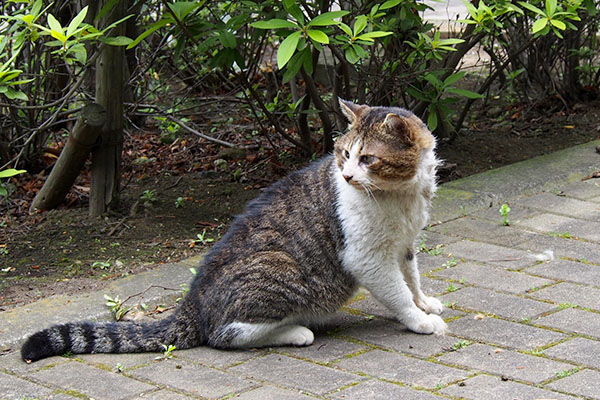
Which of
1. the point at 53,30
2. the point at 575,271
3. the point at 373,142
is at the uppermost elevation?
the point at 53,30

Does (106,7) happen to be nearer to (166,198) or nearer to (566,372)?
(166,198)

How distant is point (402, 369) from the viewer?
3699mm

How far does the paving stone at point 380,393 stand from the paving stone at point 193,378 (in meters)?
0.44

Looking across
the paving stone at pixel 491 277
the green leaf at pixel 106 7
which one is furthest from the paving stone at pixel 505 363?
the green leaf at pixel 106 7

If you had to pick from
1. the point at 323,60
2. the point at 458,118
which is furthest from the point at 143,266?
the point at 323,60

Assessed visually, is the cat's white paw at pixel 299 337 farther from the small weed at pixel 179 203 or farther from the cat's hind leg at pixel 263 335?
the small weed at pixel 179 203

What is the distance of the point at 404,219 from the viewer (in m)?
4.07

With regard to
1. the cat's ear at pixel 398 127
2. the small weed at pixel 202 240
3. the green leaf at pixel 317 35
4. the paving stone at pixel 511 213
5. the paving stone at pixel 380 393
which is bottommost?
the paving stone at pixel 380 393

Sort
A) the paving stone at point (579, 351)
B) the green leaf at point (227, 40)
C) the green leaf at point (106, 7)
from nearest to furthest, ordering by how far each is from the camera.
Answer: the paving stone at point (579, 351) → the green leaf at point (106, 7) → the green leaf at point (227, 40)

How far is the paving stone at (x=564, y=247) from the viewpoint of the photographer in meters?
5.03

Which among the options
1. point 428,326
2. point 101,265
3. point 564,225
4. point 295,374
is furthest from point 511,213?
point 101,265

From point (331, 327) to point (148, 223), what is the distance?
184cm

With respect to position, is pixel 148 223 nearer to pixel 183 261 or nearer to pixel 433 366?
pixel 183 261

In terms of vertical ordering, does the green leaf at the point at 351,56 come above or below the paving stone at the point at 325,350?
above
